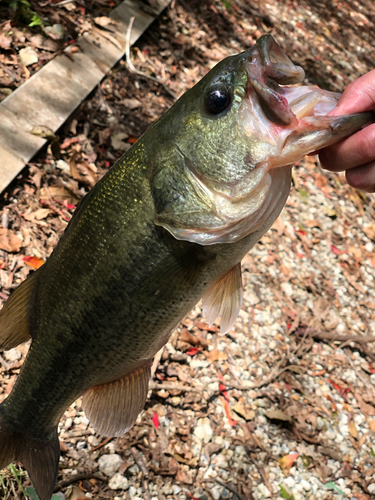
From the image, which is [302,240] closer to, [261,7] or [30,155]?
[30,155]

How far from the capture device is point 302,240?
5.39m

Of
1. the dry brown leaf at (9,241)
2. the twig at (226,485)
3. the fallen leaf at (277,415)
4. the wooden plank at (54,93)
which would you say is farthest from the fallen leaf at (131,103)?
the twig at (226,485)

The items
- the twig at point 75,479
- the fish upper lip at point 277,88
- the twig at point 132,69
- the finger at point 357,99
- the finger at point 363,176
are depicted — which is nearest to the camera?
the fish upper lip at point 277,88

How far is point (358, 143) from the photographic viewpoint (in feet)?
5.33

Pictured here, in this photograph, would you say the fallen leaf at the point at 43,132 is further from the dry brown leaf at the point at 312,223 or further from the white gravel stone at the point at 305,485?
the white gravel stone at the point at 305,485

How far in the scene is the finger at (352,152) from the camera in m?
1.61

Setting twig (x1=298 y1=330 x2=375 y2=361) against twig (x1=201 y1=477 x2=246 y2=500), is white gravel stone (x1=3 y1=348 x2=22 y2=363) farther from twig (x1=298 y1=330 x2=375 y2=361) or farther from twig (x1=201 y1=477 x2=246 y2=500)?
twig (x1=298 y1=330 x2=375 y2=361)

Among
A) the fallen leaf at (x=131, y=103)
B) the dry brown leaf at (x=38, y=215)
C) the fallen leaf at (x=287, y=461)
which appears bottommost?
the fallen leaf at (x=287, y=461)

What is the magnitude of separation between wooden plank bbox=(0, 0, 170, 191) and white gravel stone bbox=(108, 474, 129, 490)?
6.96 ft

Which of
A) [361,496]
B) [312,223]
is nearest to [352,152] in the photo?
[361,496]

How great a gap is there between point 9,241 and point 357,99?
256 cm

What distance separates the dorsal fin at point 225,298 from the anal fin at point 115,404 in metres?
0.43

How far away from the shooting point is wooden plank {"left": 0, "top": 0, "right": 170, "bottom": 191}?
3.54m

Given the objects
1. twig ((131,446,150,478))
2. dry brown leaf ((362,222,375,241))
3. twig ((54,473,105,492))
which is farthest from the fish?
dry brown leaf ((362,222,375,241))
